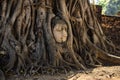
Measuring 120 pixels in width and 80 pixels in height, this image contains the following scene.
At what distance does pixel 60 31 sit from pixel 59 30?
0.03m

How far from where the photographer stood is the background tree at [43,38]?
20.7ft

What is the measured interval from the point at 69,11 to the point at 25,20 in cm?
109

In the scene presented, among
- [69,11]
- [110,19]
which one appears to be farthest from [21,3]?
[110,19]

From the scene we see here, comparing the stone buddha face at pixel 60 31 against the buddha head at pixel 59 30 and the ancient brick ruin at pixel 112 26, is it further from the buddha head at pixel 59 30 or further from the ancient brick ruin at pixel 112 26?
the ancient brick ruin at pixel 112 26

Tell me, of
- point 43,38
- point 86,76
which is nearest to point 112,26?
point 43,38

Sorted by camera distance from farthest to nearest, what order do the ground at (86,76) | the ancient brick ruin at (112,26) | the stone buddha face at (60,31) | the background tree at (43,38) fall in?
the ancient brick ruin at (112,26), the stone buddha face at (60,31), the background tree at (43,38), the ground at (86,76)

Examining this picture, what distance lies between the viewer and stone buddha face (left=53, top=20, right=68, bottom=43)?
6.66 metres

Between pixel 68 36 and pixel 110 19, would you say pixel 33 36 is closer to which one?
pixel 68 36

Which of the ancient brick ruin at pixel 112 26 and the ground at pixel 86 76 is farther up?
the ancient brick ruin at pixel 112 26

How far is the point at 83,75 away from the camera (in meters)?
6.02

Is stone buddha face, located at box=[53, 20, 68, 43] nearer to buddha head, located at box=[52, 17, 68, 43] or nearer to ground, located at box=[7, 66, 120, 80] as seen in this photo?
buddha head, located at box=[52, 17, 68, 43]

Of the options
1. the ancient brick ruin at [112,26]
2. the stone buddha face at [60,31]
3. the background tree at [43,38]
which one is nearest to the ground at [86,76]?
the background tree at [43,38]

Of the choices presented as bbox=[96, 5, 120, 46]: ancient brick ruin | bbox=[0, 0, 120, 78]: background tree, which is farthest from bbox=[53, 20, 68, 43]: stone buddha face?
bbox=[96, 5, 120, 46]: ancient brick ruin

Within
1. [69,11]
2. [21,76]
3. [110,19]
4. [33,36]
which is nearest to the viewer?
[21,76]
